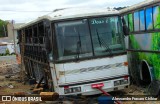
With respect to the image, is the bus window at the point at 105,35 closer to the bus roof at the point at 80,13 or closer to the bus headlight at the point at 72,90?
the bus roof at the point at 80,13

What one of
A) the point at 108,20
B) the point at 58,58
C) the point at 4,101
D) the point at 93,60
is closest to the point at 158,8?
the point at 108,20

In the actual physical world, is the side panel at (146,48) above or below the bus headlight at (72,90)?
above

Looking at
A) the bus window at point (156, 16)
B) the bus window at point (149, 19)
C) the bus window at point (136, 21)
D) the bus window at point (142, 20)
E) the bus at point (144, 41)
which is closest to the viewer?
the bus window at point (156, 16)

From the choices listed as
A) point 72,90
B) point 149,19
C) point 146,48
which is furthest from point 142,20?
point 72,90

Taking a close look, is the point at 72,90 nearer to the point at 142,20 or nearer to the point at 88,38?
the point at 88,38

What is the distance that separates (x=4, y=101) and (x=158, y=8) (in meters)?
6.18

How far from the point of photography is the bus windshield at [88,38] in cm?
1105

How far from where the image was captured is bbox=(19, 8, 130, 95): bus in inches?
435

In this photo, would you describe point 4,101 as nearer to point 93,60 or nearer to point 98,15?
point 93,60

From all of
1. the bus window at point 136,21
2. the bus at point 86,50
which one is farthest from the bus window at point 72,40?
the bus window at point 136,21

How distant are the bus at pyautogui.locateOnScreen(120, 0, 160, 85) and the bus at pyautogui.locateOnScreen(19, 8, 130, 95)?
990 millimetres

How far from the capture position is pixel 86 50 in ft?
36.6

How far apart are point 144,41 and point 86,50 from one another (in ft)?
8.12

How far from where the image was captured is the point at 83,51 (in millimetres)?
11148
